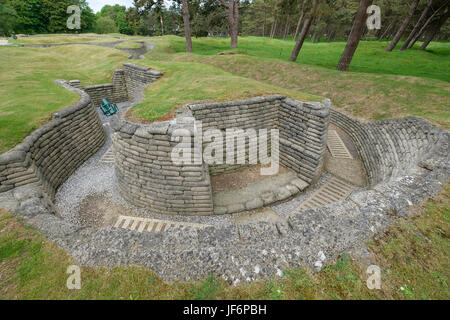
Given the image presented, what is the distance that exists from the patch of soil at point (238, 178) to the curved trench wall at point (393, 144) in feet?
11.0

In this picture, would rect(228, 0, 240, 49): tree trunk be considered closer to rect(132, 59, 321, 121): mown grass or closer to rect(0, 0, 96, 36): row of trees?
rect(132, 59, 321, 121): mown grass

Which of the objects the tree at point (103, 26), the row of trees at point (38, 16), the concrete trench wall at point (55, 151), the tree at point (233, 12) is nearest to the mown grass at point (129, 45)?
the tree at point (233, 12)

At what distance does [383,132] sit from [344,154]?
65.3 inches

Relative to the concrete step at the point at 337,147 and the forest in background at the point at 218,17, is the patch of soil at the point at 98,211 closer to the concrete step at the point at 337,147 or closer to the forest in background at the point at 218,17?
the concrete step at the point at 337,147

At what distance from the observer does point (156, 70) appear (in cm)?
1264

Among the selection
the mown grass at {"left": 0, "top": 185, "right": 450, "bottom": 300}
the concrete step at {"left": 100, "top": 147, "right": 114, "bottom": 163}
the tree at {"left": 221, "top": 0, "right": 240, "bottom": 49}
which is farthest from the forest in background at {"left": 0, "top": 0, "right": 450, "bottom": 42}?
the mown grass at {"left": 0, "top": 185, "right": 450, "bottom": 300}

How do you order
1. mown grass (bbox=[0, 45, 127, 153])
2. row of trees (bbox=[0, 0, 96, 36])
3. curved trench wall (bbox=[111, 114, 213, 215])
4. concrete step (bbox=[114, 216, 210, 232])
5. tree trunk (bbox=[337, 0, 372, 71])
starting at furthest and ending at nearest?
row of trees (bbox=[0, 0, 96, 36]), tree trunk (bbox=[337, 0, 372, 71]), mown grass (bbox=[0, 45, 127, 153]), concrete step (bbox=[114, 216, 210, 232]), curved trench wall (bbox=[111, 114, 213, 215])

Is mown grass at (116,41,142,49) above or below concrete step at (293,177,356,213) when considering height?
above

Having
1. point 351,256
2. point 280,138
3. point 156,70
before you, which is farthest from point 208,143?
point 156,70

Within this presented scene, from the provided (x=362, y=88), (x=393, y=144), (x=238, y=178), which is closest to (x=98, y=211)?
(x=238, y=178)

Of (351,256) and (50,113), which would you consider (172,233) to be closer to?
(351,256)

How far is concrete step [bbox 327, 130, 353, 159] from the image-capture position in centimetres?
912

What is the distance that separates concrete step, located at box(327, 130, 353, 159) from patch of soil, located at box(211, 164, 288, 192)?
9.47 ft

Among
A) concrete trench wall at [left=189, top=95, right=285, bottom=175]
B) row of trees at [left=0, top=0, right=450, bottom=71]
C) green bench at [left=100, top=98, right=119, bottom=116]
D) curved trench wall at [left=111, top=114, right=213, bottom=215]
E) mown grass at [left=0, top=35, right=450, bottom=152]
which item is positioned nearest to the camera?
curved trench wall at [left=111, top=114, right=213, bottom=215]
